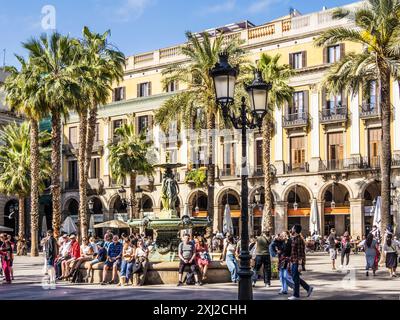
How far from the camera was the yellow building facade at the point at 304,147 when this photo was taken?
44.7 meters

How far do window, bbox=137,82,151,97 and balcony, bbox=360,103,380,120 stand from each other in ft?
61.4

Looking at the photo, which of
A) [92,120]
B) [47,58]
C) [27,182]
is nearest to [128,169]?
[27,182]

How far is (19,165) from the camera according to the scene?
148 feet

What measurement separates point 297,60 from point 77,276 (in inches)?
1252

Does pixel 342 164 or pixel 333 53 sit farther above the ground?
pixel 333 53

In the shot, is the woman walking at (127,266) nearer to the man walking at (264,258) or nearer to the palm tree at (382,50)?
the man walking at (264,258)

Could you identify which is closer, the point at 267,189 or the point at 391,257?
the point at 391,257

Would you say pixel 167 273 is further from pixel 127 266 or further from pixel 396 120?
pixel 396 120

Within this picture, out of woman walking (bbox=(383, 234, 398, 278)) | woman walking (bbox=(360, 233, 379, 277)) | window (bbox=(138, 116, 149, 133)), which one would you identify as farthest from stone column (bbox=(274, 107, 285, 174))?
woman walking (bbox=(383, 234, 398, 278))

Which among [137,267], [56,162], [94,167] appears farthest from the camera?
[94,167]

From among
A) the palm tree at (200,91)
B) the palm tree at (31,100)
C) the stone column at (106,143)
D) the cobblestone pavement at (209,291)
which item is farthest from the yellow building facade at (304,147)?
the cobblestone pavement at (209,291)

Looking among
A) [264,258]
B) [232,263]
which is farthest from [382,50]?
[264,258]

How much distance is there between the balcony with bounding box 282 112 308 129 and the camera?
155 ft

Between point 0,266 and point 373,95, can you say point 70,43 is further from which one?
point 373,95
